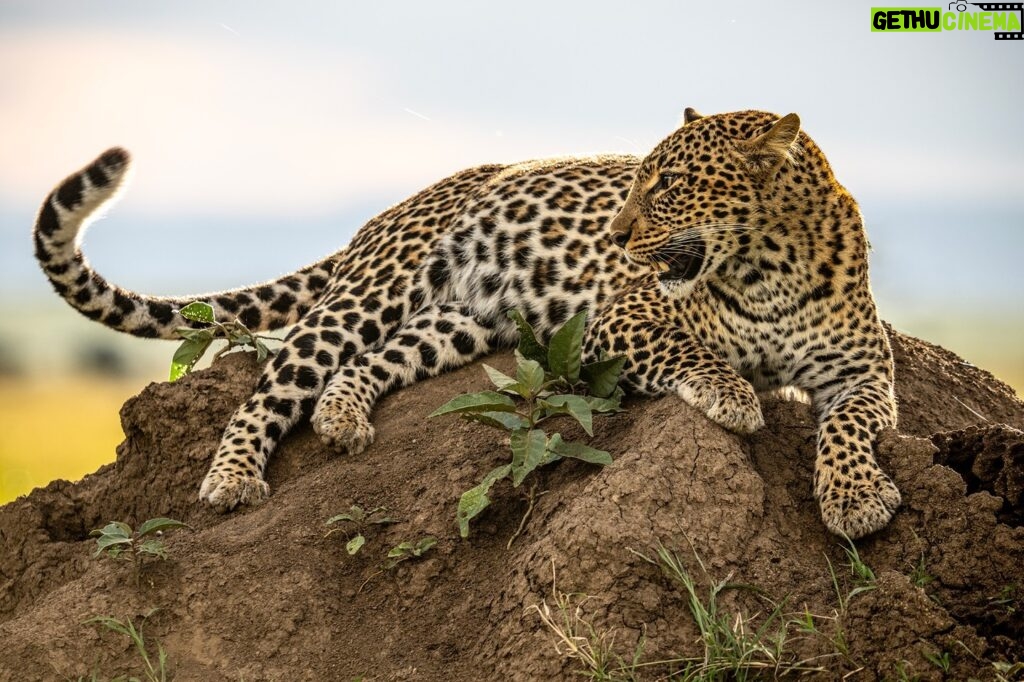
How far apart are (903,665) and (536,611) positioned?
171cm

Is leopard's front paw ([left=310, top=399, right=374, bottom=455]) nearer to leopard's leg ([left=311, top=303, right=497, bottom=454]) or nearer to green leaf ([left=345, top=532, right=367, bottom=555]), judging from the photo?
leopard's leg ([left=311, top=303, right=497, bottom=454])

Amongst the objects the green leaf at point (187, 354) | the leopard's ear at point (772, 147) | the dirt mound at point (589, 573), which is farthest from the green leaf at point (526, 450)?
the green leaf at point (187, 354)

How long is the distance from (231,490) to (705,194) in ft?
11.2

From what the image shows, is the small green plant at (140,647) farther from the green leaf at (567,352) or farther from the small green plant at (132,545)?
the green leaf at (567,352)

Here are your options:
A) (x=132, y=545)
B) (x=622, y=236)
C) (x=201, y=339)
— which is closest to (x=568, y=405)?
(x=622, y=236)

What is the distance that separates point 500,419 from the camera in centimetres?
743

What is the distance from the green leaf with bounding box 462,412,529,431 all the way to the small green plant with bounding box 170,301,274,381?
2873mm

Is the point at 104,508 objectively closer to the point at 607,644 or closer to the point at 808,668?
the point at 607,644

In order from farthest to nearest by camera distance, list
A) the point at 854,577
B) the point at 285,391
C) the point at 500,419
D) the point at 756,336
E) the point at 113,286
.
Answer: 1. the point at 113,286
2. the point at 285,391
3. the point at 756,336
4. the point at 500,419
5. the point at 854,577

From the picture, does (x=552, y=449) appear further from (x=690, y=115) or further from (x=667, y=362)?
(x=690, y=115)

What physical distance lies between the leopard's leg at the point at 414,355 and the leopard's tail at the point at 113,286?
1287mm

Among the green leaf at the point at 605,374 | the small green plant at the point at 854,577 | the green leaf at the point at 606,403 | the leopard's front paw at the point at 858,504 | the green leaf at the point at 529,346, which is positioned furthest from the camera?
the green leaf at the point at 529,346

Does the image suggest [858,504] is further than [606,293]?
No

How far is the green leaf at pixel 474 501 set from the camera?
713 cm
